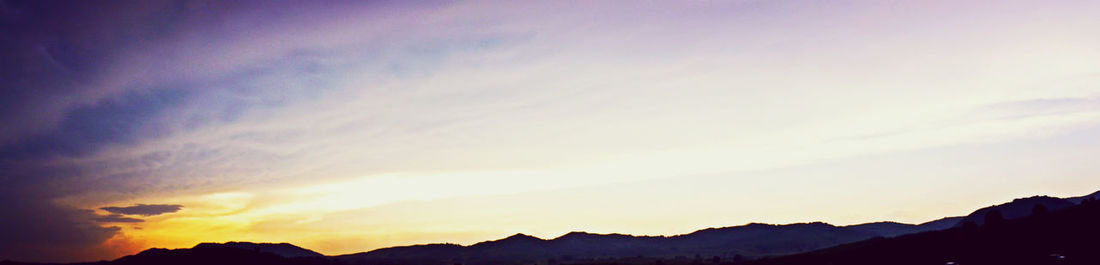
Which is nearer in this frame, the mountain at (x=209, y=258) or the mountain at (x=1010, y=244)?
the mountain at (x=1010, y=244)

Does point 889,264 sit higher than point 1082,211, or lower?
lower

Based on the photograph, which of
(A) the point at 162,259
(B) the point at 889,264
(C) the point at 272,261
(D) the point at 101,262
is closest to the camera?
(B) the point at 889,264

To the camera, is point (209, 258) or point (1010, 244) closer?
point (1010, 244)

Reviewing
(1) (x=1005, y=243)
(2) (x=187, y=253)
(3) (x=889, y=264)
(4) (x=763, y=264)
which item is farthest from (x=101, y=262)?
(1) (x=1005, y=243)

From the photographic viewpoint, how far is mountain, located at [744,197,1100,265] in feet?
213

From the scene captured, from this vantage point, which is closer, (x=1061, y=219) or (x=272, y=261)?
(x=1061, y=219)

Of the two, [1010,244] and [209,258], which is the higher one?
[209,258]

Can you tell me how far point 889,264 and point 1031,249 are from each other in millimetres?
16186

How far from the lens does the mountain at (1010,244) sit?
6506 centimetres

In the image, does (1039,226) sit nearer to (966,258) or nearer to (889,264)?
(966,258)

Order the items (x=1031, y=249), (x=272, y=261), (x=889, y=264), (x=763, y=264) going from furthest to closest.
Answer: (x=272, y=261), (x=763, y=264), (x=889, y=264), (x=1031, y=249)

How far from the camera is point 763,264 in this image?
106m

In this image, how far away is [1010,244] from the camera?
7294 cm

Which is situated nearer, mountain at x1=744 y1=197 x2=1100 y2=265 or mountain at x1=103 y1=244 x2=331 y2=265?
mountain at x1=744 y1=197 x2=1100 y2=265
